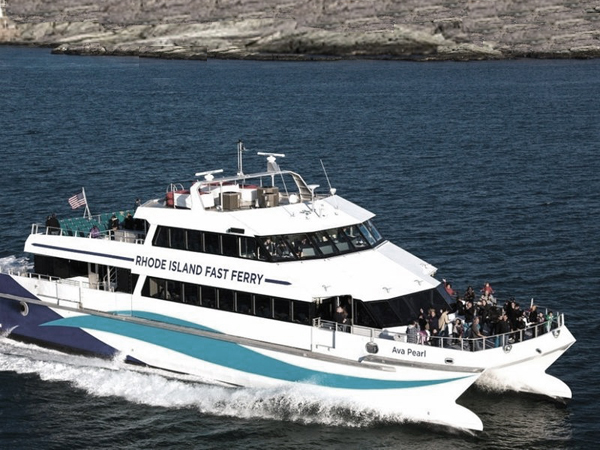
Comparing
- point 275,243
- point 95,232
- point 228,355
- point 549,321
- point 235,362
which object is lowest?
point 235,362

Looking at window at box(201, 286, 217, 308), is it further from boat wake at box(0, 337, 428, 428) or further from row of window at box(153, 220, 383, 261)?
boat wake at box(0, 337, 428, 428)

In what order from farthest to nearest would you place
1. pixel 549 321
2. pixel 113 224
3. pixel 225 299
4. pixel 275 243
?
pixel 113 224 < pixel 225 299 < pixel 275 243 < pixel 549 321

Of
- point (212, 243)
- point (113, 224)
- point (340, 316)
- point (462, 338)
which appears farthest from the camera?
point (113, 224)

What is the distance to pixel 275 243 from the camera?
31.9 m

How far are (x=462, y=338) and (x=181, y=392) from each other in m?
9.13

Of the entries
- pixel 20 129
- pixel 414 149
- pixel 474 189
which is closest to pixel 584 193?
pixel 474 189

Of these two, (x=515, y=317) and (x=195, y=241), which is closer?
(x=515, y=317)

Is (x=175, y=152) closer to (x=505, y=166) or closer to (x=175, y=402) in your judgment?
(x=505, y=166)

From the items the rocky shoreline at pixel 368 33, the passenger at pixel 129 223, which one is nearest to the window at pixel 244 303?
the passenger at pixel 129 223

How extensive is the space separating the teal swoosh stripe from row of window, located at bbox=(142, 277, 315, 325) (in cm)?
87

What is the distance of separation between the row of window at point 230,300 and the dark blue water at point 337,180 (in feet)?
8.19

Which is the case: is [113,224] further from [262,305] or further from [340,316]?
[340,316]

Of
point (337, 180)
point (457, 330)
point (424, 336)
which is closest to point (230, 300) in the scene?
point (424, 336)

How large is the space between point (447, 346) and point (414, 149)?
4768 centimetres
